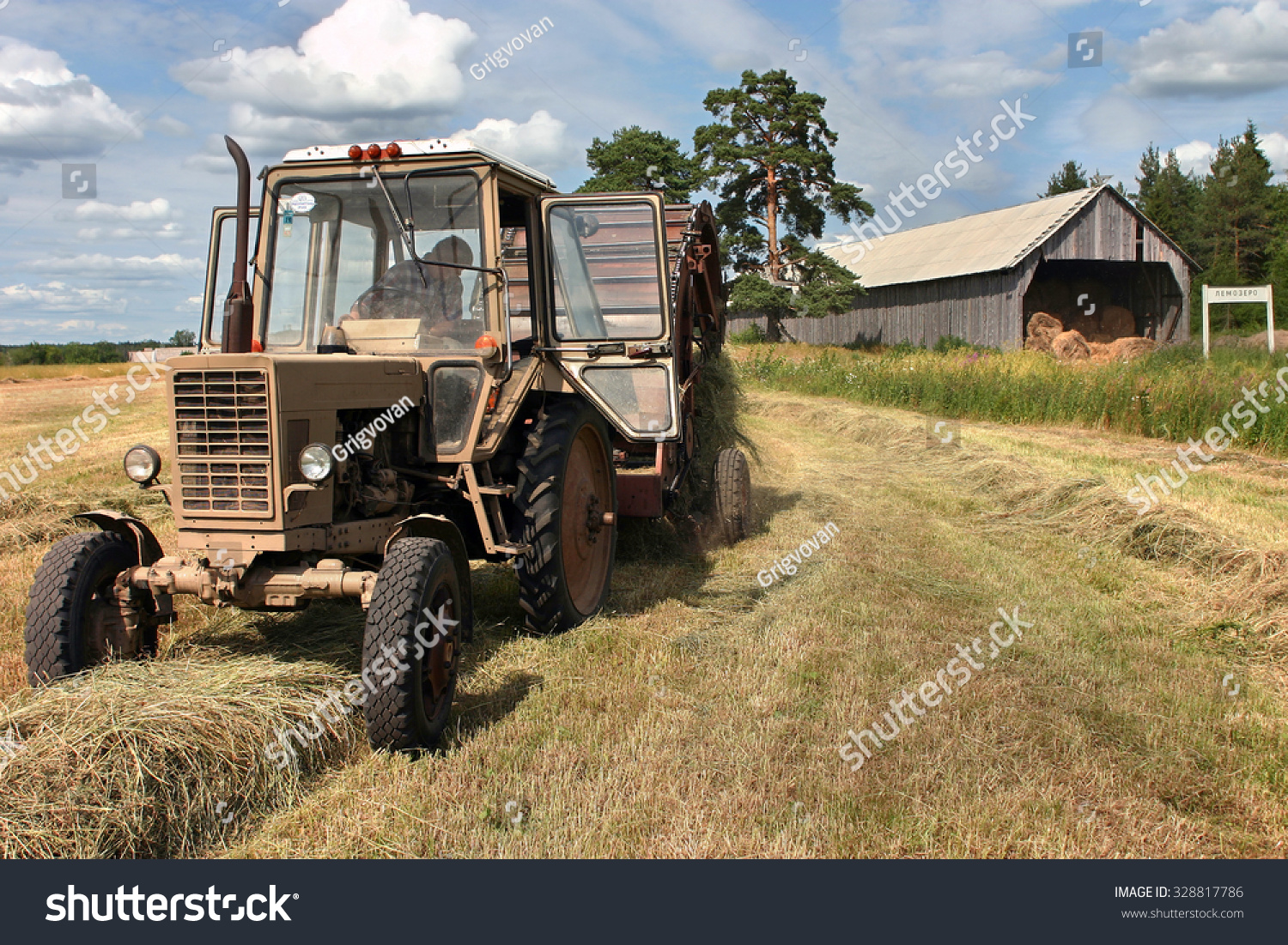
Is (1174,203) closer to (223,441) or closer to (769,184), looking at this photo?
(769,184)

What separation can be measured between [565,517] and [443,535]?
4.00 ft

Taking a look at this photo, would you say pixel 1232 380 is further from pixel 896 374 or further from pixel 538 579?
pixel 538 579

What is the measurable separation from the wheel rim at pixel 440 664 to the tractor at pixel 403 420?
0.01 metres

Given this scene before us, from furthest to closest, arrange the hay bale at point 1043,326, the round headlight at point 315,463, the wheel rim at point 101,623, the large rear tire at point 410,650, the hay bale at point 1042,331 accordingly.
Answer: the hay bale at point 1043,326
the hay bale at point 1042,331
the wheel rim at point 101,623
the round headlight at point 315,463
the large rear tire at point 410,650

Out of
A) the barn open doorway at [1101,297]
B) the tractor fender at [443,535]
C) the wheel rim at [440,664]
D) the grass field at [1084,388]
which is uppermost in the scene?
the barn open doorway at [1101,297]

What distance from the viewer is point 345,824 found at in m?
3.30

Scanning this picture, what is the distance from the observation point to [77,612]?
4.00 metres

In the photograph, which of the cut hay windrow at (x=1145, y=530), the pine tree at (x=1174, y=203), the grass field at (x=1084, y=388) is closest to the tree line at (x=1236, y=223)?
the pine tree at (x=1174, y=203)

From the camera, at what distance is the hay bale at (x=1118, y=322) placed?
98.3 ft

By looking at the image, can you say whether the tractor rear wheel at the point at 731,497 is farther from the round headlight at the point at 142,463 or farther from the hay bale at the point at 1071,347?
the hay bale at the point at 1071,347

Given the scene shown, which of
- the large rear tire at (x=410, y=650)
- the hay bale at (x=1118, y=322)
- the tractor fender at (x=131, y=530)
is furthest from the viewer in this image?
the hay bale at (x=1118, y=322)

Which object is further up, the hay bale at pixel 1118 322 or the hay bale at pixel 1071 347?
the hay bale at pixel 1118 322

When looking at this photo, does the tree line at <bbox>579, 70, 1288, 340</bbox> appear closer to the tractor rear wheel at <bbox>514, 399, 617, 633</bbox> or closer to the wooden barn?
the wooden barn

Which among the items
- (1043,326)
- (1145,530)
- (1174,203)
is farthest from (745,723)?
(1174,203)
